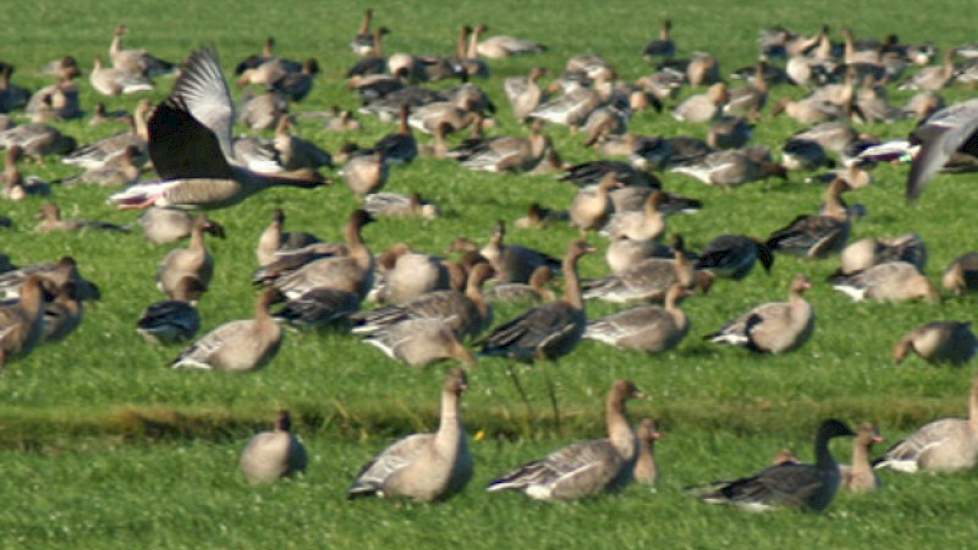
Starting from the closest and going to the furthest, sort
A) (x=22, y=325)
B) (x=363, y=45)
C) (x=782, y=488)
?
(x=782, y=488) → (x=22, y=325) → (x=363, y=45)

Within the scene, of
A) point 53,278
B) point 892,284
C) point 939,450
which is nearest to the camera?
point 939,450

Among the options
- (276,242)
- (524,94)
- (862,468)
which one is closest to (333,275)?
(276,242)

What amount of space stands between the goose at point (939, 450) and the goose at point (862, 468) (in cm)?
32

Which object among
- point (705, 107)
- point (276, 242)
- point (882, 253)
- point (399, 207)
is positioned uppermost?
point (276, 242)

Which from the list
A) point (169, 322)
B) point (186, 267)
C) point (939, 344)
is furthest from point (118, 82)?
point (939, 344)

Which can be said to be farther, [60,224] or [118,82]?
[118,82]

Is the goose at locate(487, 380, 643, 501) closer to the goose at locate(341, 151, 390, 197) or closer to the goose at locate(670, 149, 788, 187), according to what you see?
the goose at locate(341, 151, 390, 197)

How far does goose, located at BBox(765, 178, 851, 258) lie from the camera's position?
23.4 meters

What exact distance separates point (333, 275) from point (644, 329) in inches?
123

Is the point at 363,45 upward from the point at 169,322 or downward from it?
downward

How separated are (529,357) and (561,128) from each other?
1868cm

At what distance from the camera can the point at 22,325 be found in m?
17.7

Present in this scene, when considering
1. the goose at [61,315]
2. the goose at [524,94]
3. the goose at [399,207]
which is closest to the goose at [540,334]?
the goose at [61,315]

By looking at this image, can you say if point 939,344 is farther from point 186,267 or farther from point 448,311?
point 186,267
